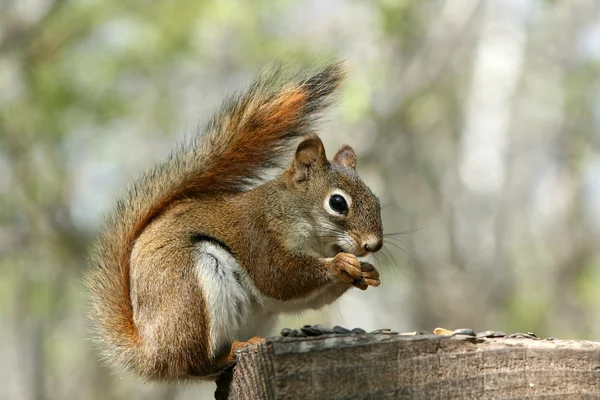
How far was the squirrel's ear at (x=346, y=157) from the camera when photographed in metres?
3.58

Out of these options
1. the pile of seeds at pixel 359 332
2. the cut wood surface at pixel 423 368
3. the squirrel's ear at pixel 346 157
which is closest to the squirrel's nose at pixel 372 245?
the squirrel's ear at pixel 346 157

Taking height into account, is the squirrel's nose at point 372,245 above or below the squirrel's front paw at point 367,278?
above

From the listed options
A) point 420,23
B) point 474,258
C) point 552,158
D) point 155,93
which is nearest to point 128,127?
point 155,93

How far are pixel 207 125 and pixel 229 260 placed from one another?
24.7 inches

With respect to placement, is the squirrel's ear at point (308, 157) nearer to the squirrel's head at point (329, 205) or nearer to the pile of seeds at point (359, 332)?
the squirrel's head at point (329, 205)

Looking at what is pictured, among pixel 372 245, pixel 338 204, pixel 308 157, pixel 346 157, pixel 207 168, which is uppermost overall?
pixel 346 157

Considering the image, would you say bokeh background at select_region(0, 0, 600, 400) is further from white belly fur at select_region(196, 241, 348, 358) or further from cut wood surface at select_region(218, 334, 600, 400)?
cut wood surface at select_region(218, 334, 600, 400)

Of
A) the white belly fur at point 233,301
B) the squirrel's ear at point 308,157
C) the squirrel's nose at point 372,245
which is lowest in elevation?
the white belly fur at point 233,301

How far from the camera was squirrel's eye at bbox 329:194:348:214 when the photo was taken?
316 cm

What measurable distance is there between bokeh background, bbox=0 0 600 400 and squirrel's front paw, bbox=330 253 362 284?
5.31m

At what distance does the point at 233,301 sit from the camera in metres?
2.90

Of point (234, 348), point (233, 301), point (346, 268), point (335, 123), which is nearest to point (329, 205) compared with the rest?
point (346, 268)

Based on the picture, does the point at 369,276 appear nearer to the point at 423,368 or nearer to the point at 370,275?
the point at 370,275

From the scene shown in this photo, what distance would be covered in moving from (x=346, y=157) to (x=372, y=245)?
0.67m
